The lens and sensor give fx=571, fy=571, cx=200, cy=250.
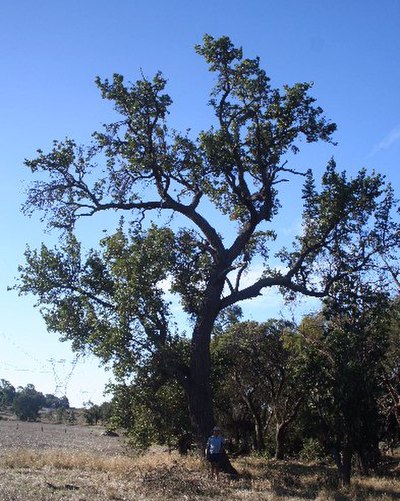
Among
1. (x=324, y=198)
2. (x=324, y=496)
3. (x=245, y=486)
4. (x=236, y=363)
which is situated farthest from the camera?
(x=236, y=363)

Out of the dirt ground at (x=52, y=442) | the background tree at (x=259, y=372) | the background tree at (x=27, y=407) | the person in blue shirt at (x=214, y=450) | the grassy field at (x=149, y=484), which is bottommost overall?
the grassy field at (x=149, y=484)

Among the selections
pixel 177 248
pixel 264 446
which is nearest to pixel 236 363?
pixel 264 446

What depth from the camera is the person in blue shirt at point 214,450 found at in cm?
1684

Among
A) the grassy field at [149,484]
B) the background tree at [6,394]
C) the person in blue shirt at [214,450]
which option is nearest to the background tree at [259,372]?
the grassy field at [149,484]

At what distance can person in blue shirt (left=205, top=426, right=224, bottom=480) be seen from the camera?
16.8 metres

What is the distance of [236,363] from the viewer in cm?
3247

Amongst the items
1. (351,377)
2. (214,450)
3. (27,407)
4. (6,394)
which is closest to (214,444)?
(214,450)

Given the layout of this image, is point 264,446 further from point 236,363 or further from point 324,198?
point 324,198

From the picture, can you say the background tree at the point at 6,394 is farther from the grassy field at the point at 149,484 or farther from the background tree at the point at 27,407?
the grassy field at the point at 149,484

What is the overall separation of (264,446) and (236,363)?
7.11 metres

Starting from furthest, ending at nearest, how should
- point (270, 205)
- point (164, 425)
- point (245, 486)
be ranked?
point (164, 425), point (270, 205), point (245, 486)

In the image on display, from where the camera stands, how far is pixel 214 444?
16.9 meters

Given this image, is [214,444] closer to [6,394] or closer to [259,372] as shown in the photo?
[259,372]

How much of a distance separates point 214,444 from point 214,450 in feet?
0.56
